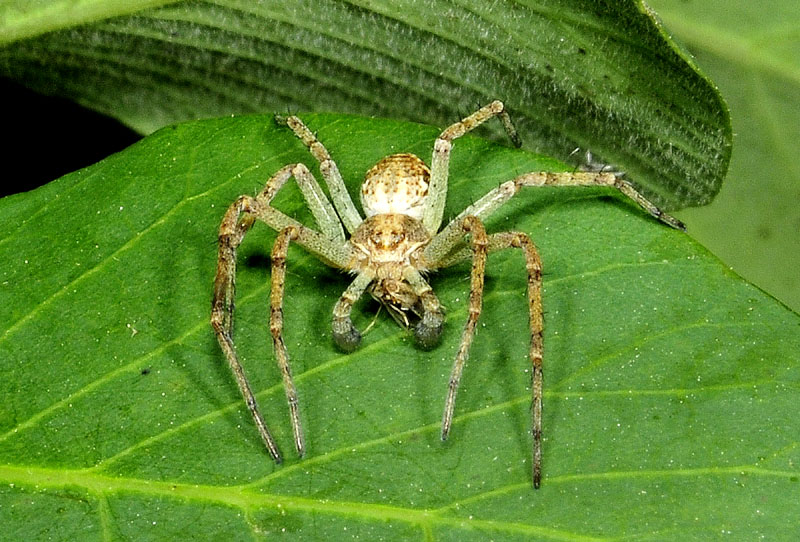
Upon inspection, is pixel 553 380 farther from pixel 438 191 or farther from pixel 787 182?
pixel 787 182

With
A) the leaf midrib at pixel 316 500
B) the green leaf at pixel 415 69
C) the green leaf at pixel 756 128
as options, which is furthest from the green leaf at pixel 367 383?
the green leaf at pixel 756 128

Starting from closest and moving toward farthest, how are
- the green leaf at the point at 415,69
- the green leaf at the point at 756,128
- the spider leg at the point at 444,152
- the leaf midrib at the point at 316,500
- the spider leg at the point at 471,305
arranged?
the leaf midrib at the point at 316,500 < the spider leg at the point at 471,305 < the green leaf at the point at 415,69 < the spider leg at the point at 444,152 < the green leaf at the point at 756,128

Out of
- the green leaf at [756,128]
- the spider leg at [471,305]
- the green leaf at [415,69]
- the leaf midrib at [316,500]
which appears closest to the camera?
the leaf midrib at [316,500]

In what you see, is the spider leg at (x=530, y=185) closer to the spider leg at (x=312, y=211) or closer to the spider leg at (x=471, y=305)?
the spider leg at (x=471, y=305)

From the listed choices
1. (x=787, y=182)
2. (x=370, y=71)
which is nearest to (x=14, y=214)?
(x=370, y=71)

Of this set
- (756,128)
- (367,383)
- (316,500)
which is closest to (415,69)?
(367,383)
